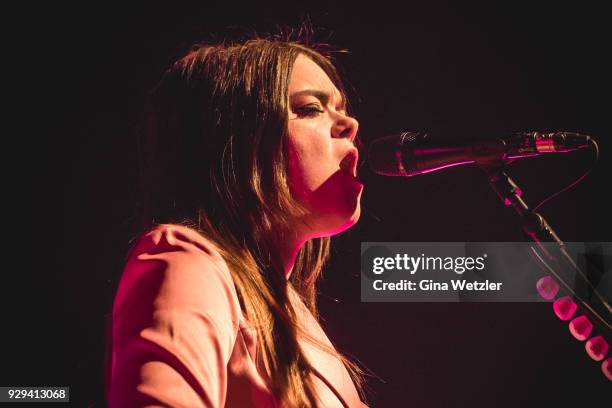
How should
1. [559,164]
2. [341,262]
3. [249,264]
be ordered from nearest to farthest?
1. [249,264]
2. [341,262]
3. [559,164]

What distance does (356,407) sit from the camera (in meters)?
1.14

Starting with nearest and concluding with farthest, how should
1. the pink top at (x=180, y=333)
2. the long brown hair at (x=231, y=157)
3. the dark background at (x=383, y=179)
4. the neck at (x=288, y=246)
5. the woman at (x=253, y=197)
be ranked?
the pink top at (x=180, y=333)
the woman at (x=253, y=197)
the long brown hair at (x=231, y=157)
the neck at (x=288, y=246)
the dark background at (x=383, y=179)

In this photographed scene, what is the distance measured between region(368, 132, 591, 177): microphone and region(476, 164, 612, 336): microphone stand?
0.02m

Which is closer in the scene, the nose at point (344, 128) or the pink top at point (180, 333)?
the pink top at point (180, 333)

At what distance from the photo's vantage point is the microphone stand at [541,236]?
3.60 feet

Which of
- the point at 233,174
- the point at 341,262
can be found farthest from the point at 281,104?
the point at 341,262

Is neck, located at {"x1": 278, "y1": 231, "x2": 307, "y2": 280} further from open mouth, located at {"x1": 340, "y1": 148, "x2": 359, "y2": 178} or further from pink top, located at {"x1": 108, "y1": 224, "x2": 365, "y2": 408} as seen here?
pink top, located at {"x1": 108, "y1": 224, "x2": 365, "y2": 408}

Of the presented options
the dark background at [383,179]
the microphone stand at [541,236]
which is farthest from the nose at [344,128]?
the dark background at [383,179]

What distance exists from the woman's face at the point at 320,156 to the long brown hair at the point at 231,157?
3cm

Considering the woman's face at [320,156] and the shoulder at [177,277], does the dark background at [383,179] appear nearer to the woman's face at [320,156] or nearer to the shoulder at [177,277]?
the woman's face at [320,156]

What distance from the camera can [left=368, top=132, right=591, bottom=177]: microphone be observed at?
1.11 m

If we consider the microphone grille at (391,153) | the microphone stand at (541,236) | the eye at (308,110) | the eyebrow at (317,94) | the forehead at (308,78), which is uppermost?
the forehead at (308,78)

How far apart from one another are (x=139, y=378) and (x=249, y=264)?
13.7 inches

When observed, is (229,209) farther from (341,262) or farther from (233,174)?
(341,262)
